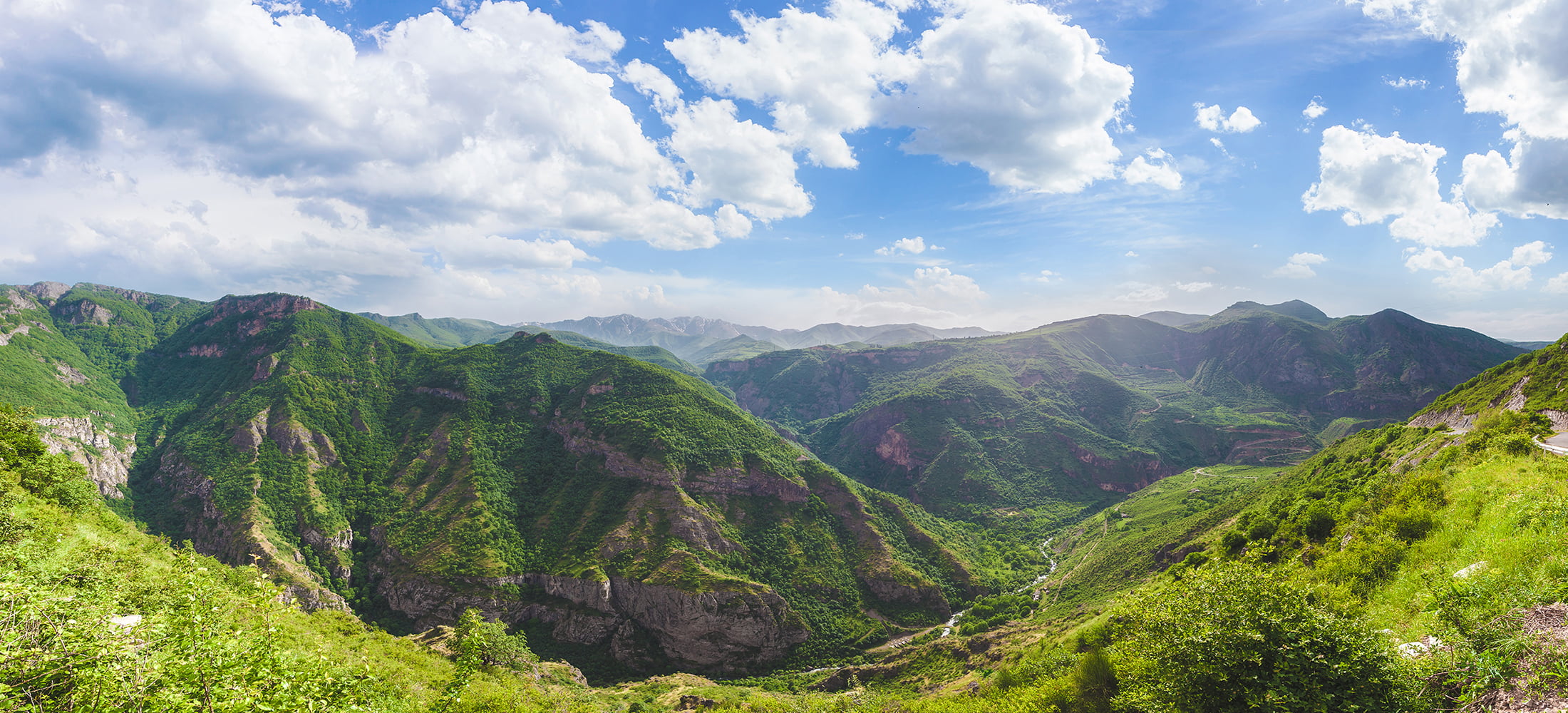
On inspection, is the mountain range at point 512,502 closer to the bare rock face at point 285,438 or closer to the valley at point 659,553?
the bare rock face at point 285,438

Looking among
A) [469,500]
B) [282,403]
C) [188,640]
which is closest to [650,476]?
[469,500]

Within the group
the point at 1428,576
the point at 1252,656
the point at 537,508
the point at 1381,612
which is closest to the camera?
the point at 1252,656

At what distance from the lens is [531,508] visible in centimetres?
14562

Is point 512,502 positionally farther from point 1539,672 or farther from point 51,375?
point 1539,672

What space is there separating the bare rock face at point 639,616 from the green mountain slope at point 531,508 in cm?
46

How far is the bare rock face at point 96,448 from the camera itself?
129m

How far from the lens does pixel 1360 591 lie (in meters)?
26.3

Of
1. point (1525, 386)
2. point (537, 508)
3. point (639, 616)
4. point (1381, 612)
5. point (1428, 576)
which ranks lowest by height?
point (639, 616)

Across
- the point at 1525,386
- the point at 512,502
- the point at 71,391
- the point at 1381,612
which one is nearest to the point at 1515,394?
the point at 1525,386

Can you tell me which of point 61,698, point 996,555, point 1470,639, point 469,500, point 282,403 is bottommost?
point 996,555

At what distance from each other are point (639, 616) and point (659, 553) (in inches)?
570

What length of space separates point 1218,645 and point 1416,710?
4.39 m

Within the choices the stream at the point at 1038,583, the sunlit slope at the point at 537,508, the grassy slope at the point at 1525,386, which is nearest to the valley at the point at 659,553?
the grassy slope at the point at 1525,386

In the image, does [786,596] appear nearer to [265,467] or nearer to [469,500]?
[469,500]
